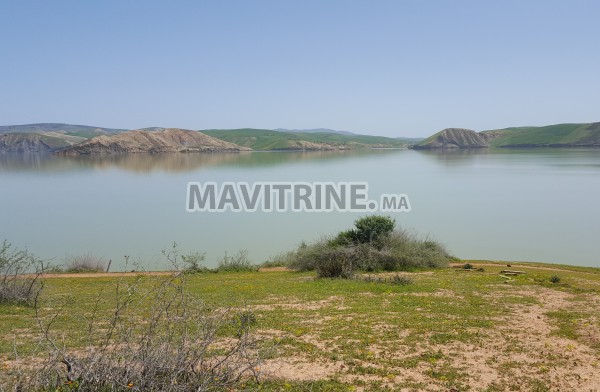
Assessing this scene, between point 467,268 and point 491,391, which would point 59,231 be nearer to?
point 467,268

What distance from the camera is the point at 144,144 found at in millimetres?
173750

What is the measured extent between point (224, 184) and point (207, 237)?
34.1 meters

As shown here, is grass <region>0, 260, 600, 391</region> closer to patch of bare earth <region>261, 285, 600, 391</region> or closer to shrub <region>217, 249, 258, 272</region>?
patch of bare earth <region>261, 285, 600, 391</region>

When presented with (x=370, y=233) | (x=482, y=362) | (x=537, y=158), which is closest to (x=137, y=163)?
(x=370, y=233)

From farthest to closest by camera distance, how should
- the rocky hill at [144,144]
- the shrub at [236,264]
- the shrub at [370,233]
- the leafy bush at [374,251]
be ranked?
1. the rocky hill at [144,144]
2. the shrub at [236,264]
3. the shrub at [370,233]
4. the leafy bush at [374,251]

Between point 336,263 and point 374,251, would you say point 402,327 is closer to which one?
point 336,263

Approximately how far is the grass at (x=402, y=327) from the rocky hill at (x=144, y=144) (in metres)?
158

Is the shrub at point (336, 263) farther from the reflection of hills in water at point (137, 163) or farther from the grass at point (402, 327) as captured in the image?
the reflection of hills in water at point (137, 163)

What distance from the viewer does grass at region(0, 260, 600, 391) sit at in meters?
8.17

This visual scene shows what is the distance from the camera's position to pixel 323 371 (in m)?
8.31

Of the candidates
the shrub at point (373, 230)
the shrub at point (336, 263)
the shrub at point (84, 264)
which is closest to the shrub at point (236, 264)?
the shrub at point (336, 263)

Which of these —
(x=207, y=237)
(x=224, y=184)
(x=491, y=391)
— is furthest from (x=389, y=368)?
(x=224, y=184)

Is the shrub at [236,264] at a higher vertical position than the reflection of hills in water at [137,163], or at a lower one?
lower

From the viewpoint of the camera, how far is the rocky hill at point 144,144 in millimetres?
162125
